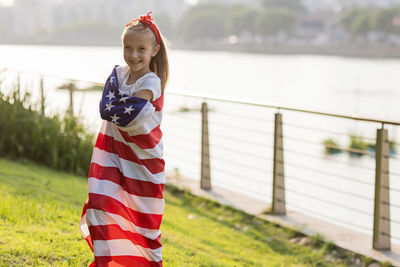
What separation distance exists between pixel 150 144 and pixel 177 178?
3672 mm

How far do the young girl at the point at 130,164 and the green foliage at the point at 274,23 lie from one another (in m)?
105

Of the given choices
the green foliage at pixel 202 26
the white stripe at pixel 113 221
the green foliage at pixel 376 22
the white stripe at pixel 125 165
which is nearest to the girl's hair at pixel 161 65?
the white stripe at pixel 125 165

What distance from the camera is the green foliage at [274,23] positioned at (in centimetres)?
10559

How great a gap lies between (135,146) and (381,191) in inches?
87.2

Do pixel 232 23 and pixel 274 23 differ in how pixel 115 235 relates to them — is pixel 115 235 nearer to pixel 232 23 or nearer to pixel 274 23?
pixel 274 23

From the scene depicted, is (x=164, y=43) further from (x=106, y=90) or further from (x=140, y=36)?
(x=106, y=90)

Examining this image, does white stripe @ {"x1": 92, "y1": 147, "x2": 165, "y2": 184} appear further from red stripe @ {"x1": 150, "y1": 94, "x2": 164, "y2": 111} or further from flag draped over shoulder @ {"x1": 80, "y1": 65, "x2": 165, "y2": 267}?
red stripe @ {"x1": 150, "y1": 94, "x2": 164, "y2": 111}

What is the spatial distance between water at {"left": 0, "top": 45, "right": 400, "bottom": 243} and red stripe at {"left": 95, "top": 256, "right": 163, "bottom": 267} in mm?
877

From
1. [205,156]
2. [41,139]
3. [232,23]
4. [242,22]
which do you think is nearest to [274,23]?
[242,22]

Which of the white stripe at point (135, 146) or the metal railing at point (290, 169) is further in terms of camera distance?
the metal railing at point (290, 169)

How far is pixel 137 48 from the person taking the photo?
2.34m

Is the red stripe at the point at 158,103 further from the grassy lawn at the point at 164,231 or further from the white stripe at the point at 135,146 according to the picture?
the grassy lawn at the point at 164,231

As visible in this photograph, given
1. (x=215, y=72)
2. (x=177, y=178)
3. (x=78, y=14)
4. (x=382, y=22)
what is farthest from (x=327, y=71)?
(x=78, y=14)

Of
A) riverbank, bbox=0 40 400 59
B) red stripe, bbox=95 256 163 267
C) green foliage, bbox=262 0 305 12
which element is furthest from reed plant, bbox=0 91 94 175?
green foliage, bbox=262 0 305 12
